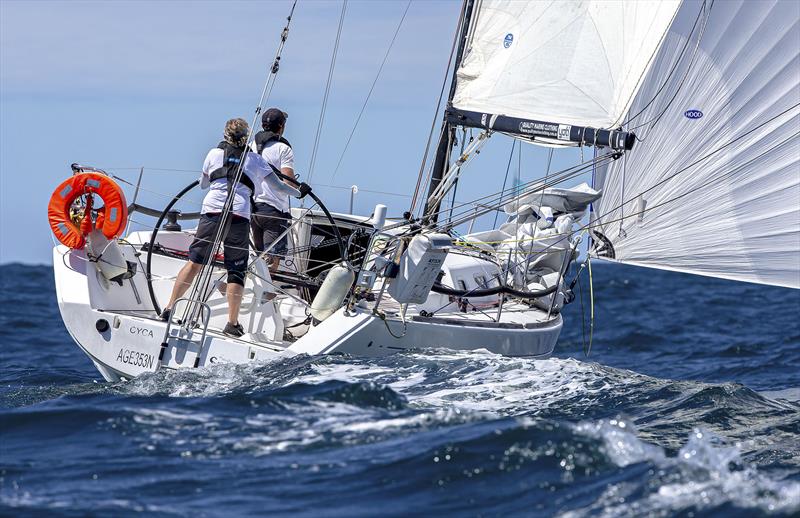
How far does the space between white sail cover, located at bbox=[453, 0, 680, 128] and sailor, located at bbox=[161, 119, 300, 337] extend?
7.75 ft

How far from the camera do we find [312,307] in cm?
718

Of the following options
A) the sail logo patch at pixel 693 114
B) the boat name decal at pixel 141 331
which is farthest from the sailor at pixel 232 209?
the sail logo patch at pixel 693 114

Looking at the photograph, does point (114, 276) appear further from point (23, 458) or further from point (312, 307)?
point (23, 458)

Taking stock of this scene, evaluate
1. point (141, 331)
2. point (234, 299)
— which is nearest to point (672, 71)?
point (234, 299)

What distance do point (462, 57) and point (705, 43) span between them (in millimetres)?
1945

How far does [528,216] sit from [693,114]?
1.55 metres

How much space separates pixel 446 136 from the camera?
9070 mm

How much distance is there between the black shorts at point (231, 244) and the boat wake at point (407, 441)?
755mm

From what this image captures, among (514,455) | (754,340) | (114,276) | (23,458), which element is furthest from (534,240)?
(754,340)

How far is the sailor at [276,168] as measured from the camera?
788 centimetres

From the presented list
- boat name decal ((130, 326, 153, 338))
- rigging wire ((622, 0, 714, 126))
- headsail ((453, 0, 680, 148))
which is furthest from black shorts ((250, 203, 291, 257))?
rigging wire ((622, 0, 714, 126))

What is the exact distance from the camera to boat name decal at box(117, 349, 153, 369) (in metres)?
Answer: 7.02

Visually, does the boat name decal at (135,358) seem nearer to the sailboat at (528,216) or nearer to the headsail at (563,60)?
the sailboat at (528,216)

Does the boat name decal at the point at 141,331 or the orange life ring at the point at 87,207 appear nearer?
the boat name decal at the point at 141,331
